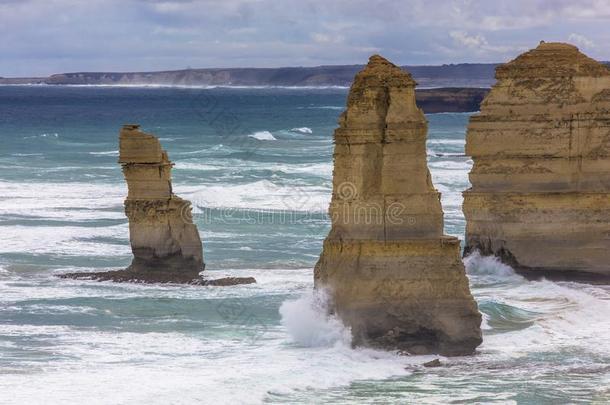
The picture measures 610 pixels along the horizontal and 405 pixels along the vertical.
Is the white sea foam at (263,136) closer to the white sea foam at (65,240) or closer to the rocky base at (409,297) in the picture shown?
the white sea foam at (65,240)

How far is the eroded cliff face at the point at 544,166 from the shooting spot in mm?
31422

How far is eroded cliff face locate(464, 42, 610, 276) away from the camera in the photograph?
3142 cm

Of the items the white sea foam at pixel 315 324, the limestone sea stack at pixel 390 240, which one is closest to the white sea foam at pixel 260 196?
the white sea foam at pixel 315 324

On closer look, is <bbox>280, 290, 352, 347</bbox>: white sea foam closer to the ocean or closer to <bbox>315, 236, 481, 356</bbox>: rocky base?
the ocean

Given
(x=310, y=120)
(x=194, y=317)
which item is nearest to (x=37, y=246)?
(x=194, y=317)

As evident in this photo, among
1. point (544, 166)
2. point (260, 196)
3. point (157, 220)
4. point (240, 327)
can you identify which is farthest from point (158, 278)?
point (260, 196)

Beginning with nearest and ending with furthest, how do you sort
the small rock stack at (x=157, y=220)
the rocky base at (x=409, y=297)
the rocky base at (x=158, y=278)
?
1. the rocky base at (x=409, y=297)
2. the rocky base at (x=158, y=278)
3. the small rock stack at (x=157, y=220)

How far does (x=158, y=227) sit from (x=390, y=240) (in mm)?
9320

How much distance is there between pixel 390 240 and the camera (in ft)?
75.8

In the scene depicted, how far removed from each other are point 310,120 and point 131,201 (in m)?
93.9

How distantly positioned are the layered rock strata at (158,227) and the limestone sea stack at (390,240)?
7.92 meters

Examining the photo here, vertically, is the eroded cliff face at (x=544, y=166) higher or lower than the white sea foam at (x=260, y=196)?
higher

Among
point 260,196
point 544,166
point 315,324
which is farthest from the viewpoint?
point 260,196

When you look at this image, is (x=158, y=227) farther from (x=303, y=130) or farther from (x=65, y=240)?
(x=303, y=130)
